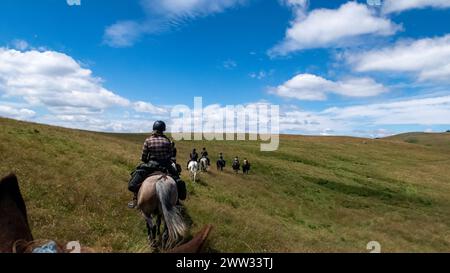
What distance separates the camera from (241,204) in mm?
27547

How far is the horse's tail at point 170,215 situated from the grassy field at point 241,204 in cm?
202

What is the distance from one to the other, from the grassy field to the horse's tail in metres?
2.02

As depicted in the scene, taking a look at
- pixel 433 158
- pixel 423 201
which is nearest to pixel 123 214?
pixel 423 201

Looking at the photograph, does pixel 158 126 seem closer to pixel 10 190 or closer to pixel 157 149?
Result: pixel 157 149

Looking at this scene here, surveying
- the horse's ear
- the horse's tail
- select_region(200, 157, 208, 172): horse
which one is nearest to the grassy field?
the horse's ear

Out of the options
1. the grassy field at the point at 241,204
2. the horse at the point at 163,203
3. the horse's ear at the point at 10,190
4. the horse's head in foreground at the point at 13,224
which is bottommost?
the grassy field at the point at 241,204

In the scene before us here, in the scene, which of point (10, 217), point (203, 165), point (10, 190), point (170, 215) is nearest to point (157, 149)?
point (170, 215)

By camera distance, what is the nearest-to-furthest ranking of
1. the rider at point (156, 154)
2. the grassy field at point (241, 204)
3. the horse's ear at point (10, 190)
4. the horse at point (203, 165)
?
1. the horse's ear at point (10, 190)
2. the rider at point (156, 154)
3. the grassy field at point (241, 204)
4. the horse at point (203, 165)

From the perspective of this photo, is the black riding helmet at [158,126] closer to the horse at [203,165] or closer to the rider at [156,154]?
the rider at [156,154]

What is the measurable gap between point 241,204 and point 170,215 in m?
16.7

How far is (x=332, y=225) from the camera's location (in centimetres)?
3164

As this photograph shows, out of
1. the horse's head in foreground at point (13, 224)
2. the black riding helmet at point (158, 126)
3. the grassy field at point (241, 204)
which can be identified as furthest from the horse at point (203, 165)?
the horse's head in foreground at point (13, 224)

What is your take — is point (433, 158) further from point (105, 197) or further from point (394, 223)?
point (105, 197)

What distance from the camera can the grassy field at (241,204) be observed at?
49.6 feet
